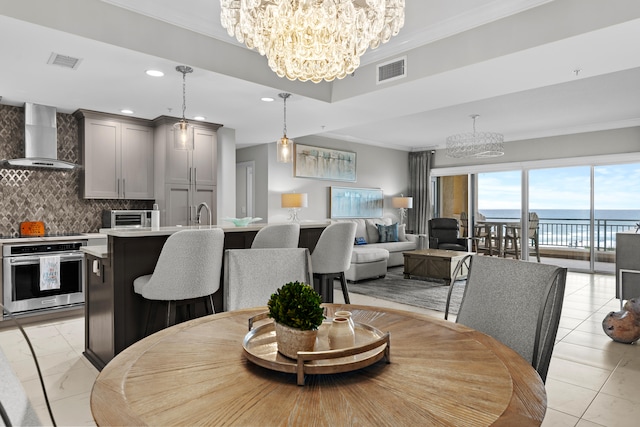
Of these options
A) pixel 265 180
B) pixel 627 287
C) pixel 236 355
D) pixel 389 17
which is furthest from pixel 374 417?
pixel 265 180

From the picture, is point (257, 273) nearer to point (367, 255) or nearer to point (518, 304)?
point (518, 304)

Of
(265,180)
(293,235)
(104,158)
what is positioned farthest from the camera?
(265,180)

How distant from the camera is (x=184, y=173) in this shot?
5180mm

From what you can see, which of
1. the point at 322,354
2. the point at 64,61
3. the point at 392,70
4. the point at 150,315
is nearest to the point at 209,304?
the point at 150,315

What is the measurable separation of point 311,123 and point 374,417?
4961 millimetres

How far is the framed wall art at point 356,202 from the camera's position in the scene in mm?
7797

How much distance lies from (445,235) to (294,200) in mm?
2983

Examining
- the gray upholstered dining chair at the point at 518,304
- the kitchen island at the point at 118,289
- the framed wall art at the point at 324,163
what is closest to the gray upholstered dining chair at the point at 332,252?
the kitchen island at the point at 118,289

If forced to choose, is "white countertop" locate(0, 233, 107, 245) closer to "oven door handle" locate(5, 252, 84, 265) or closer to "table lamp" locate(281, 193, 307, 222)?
"oven door handle" locate(5, 252, 84, 265)

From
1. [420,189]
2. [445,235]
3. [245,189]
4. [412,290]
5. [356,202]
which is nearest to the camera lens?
[412,290]

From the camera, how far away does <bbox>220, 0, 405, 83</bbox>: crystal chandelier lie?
1.99 m

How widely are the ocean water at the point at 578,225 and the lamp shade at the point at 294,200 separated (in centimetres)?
422

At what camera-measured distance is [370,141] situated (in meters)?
8.38

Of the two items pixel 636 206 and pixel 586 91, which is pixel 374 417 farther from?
pixel 636 206
